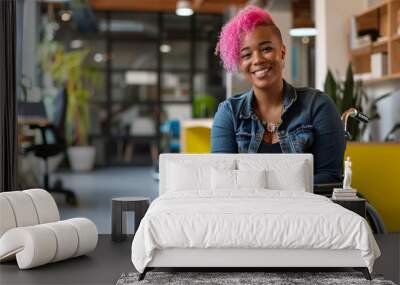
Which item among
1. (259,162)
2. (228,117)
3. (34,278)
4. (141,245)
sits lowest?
(34,278)

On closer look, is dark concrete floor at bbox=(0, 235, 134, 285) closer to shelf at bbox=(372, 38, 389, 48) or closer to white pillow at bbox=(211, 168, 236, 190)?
white pillow at bbox=(211, 168, 236, 190)

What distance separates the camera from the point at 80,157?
12.5 metres

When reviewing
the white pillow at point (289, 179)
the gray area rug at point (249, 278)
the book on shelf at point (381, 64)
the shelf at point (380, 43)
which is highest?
the shelf at point (380, 43)

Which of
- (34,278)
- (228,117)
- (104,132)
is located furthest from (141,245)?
→ (104,132)

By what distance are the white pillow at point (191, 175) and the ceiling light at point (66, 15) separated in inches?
395

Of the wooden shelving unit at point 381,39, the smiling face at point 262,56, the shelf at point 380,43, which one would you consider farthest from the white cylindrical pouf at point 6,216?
the shelf at point 380,43

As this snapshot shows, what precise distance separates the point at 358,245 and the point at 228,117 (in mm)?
1280

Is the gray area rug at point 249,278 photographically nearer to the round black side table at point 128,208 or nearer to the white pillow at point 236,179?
the white pillow at point 236,179

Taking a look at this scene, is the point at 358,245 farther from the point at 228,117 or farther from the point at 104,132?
the point at 104,132

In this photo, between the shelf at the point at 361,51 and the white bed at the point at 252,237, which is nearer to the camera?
the white bed at the point at 252,237

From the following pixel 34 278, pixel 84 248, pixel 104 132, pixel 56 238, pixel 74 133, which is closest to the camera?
pixel 34 278

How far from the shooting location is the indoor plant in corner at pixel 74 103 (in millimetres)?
11766

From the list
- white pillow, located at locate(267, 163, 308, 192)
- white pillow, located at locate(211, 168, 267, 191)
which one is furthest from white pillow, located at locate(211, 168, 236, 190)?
white pillow, located at locate(267, 163, 308, 192)

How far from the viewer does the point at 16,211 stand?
345 centimetres
